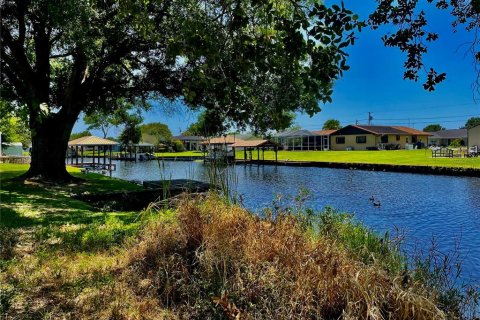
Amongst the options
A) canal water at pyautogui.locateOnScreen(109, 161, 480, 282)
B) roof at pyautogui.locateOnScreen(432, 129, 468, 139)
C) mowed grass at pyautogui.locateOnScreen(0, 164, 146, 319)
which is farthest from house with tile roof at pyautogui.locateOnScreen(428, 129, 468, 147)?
mowed grass at pyautogui.locateOnScreen(0, 164, 146, 319)

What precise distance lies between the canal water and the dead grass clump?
4.98 ft

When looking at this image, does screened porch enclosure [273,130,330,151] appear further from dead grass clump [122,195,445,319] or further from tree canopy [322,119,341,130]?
dead grass clump [122,195,445,319]

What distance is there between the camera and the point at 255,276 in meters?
3.33

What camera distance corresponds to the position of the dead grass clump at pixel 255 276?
301 cm

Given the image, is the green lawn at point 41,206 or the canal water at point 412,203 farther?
the canal water at point 412,203

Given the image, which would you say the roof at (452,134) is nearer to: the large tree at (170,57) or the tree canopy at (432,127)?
the tree canopy at (432,127)

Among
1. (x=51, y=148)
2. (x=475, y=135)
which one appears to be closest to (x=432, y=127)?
(x=475, y=135)

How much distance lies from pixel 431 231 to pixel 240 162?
36070 mm

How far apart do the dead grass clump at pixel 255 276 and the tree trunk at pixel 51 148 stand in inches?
411

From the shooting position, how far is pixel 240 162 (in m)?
45.9

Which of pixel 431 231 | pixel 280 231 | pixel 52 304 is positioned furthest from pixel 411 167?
pixel 52 304

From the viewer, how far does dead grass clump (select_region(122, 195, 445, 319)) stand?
3.01m

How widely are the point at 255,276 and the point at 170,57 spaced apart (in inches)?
114

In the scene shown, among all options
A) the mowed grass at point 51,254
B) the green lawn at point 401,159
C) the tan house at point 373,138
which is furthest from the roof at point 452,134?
the mowed grass at point 51,254
